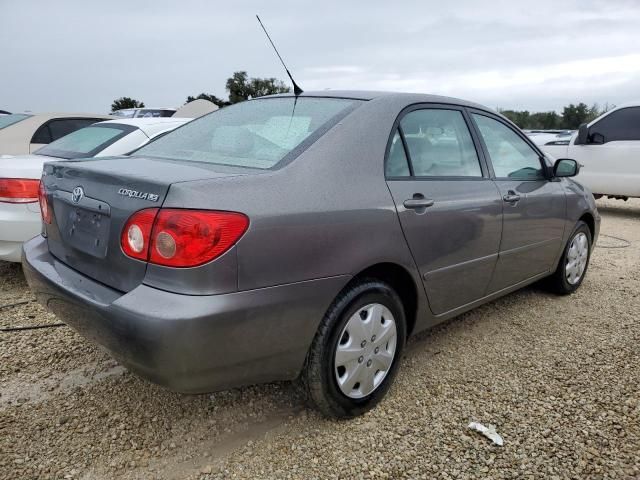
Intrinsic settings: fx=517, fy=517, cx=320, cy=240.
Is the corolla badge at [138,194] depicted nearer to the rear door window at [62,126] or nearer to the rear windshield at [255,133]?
the rear windshield at [255,133]

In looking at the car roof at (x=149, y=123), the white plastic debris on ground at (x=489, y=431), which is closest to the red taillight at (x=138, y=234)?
the white plastic debris on ground at (x=489, y=431)

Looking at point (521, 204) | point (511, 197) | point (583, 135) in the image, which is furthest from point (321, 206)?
point (583, 135)

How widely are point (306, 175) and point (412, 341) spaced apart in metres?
1.68

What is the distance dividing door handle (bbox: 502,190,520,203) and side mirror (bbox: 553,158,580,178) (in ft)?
2.04

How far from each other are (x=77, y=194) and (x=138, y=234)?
0.52 meters

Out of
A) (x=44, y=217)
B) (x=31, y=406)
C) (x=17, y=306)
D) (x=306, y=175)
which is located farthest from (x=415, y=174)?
(x=17, y=306)

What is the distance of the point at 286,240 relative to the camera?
6.33ft

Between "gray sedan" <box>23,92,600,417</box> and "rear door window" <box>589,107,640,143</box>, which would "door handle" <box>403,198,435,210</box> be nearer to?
"gray sedan" <box>23,92,600,417</box>

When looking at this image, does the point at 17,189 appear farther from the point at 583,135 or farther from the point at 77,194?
the point at 583,135

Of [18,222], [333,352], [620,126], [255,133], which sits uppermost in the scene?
[620,126]

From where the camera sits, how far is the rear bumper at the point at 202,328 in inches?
69.4

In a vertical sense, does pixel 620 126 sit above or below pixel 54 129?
above

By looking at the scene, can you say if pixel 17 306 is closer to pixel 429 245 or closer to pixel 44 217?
pixel 44 217

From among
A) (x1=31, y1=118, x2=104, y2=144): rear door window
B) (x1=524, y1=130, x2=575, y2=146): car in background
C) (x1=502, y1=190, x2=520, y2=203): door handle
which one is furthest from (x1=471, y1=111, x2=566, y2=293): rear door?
(x1=524, y1=130, x2=575, y2=146): car in background
